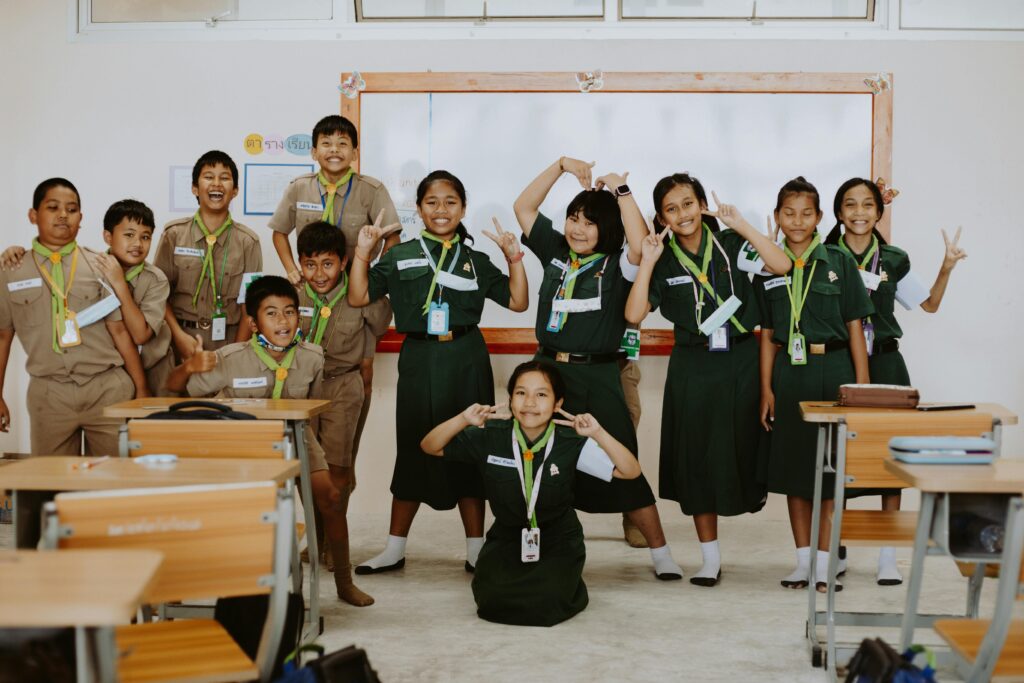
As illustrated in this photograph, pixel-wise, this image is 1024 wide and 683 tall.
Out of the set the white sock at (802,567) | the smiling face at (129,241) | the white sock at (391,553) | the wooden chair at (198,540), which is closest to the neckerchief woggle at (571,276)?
the white sock at (391,553)

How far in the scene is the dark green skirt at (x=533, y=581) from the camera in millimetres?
3604

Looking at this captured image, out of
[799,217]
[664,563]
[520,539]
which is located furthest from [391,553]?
[799,217]

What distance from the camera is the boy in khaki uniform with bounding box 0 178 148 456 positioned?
405 cm

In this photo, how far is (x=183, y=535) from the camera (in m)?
1.97

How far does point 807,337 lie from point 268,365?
6.91 feet

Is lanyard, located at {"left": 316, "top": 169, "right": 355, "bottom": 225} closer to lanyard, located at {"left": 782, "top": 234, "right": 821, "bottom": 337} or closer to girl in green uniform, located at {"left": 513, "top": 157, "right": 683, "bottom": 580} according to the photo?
girl in green uniform, located at {"left": 513, "top": 157, "right": 683, "bottom": 580}

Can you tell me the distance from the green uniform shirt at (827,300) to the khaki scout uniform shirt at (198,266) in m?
2.34

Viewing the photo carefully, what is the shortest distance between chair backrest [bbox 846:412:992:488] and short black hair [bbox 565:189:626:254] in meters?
1.45

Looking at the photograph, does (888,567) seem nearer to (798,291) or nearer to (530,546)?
(798,291)

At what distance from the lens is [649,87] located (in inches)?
212

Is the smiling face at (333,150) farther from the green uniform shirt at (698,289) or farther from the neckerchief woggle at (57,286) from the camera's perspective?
the green uniform shirt at (698,289)

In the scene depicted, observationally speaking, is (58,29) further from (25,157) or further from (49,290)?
(49,290)

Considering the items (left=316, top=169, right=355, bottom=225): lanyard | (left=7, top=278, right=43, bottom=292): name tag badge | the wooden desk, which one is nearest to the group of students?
(left=7, top=278, right=43, bottom=292): name tag badge

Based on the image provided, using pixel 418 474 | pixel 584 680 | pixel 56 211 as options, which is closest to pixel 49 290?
pixel 56 211
